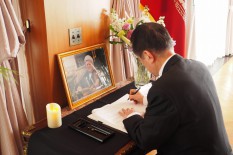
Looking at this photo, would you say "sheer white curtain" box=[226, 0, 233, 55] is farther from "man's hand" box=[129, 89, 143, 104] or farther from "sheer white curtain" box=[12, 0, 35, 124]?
"sheer white curtain" box=[12, 0, 35, 124]

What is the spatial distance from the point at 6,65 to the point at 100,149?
27.2 inches

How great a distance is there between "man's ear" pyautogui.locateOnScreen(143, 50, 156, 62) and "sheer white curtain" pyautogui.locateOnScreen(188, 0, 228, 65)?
2.80 meters

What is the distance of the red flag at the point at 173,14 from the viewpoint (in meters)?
2.52

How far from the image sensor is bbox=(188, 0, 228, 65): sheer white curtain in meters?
4.09

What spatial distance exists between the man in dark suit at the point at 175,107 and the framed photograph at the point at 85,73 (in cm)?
47

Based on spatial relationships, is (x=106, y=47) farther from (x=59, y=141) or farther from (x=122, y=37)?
(x=59, y=141)

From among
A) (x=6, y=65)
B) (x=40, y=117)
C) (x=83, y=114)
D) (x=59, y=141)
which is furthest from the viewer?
(x=40, y=117)

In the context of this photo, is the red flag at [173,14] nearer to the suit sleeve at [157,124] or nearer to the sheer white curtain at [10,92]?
the sheer white curtain at [10,92]

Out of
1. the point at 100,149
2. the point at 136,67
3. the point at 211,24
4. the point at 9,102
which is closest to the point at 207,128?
the point at 100,149

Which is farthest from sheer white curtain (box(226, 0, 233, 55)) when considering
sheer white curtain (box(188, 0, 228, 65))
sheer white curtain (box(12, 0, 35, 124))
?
sheer white curtain (box(12, 0, 35, 124))

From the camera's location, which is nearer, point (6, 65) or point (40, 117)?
point (6, 65)

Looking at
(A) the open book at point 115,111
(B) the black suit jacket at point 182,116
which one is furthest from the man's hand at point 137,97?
(B) the black suit jacket at point 182,116

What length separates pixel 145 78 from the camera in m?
1.87

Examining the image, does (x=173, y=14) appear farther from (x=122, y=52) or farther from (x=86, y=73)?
(x=86, y=73)
